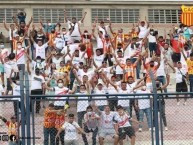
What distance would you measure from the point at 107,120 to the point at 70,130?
29.2 inches

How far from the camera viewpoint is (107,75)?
58.6 feet

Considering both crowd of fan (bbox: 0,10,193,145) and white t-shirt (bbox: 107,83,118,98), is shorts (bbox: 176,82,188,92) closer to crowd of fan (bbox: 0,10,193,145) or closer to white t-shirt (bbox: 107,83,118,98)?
crowd of fan (bbox: 0,10,193,145)

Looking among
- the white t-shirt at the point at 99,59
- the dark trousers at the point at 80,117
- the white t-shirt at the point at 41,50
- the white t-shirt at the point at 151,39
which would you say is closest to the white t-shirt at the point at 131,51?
A: the white t-shirt at the point at 99,59

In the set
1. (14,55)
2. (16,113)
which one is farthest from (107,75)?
(16,113)

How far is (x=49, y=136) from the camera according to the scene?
41.8ft

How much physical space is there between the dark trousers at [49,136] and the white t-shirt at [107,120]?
3.10 feet

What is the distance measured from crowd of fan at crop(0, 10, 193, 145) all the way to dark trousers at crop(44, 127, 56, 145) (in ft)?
0.06

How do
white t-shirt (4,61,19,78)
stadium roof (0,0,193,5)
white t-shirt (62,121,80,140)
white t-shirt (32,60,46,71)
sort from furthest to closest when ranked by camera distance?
stadium roof (0,0,193,5)
white t-shirt (4,61,19,78)
white t-shirt (32,60,46,71)
white t-shirt (62,121,80,140)

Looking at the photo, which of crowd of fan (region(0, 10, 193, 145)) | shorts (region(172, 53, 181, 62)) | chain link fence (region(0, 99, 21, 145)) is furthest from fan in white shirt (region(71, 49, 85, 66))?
chain link fence (region(0, 99, 21, 145))

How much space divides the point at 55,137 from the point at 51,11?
63.4ft

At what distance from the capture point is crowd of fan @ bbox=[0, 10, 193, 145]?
41.6 feet

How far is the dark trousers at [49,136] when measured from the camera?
1262 centimetres

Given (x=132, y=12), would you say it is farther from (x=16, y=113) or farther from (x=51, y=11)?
(x=16, y=113)

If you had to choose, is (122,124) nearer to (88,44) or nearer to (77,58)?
(77,58)
